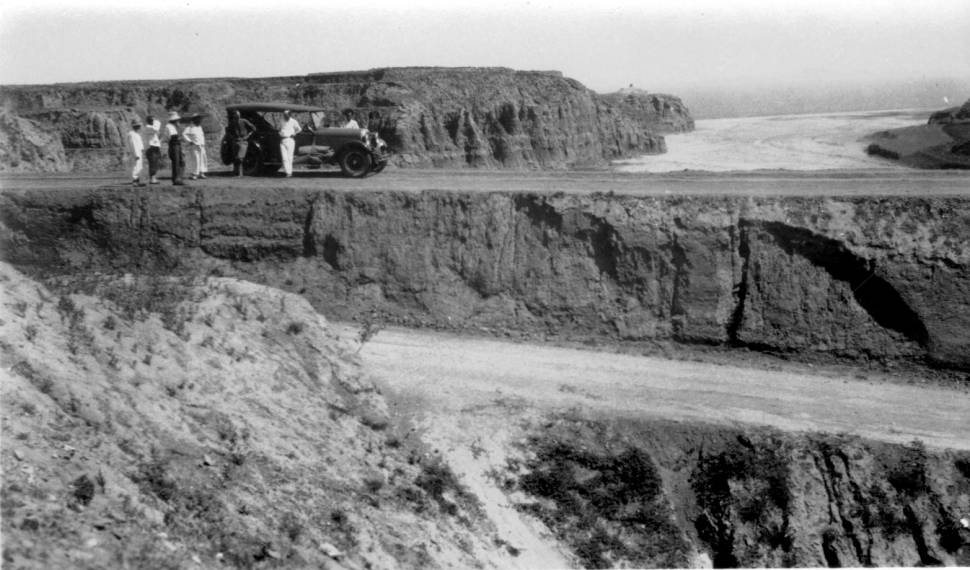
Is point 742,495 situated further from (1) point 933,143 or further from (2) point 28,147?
(1) point 933,143

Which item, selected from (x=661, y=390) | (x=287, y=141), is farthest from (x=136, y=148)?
(x=661, y=390)

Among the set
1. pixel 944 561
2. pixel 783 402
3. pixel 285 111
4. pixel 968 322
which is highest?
pixel 285 111

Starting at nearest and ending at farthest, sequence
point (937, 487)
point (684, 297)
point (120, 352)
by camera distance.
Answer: point (120, 352), point (937, 487), point (684, 297)

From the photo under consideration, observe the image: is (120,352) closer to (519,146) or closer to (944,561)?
(944,561)

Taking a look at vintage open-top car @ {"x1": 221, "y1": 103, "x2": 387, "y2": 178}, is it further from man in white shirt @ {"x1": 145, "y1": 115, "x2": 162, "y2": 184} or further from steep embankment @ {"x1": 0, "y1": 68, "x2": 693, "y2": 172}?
steep embankment @ {"x1": 0, "y1": 68, "x2": 693, "y2": 172}

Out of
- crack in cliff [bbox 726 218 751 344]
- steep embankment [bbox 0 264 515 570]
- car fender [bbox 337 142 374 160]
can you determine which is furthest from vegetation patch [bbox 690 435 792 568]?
car fender [bbox 337 142 374 160]

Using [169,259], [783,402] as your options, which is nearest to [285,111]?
[169,259]
